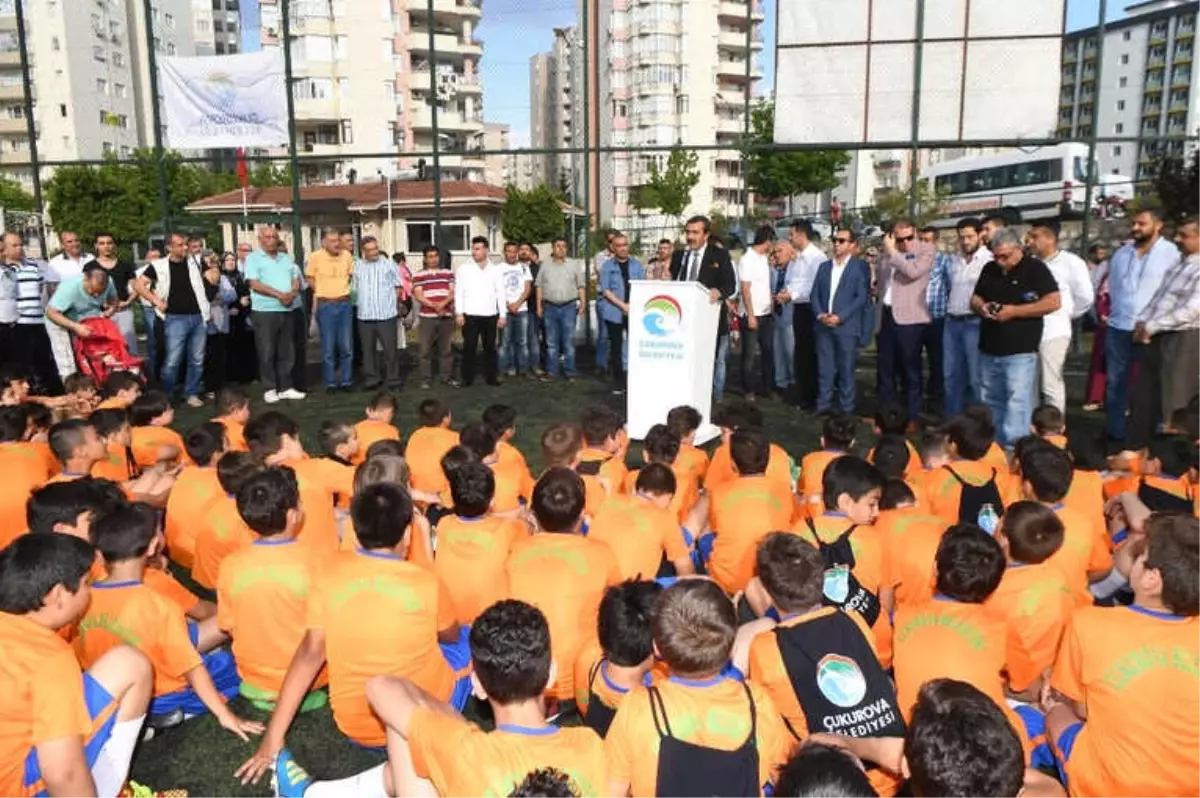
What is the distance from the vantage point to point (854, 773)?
1855 mm

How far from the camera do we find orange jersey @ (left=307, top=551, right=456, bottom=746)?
9.90 feet

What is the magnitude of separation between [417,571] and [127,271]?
8.39 meters

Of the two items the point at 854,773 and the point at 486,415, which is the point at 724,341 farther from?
the point at 854,773

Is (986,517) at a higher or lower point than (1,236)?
lower

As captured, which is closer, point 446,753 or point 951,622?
point 446,753

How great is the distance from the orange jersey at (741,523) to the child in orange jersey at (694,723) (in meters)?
1.86

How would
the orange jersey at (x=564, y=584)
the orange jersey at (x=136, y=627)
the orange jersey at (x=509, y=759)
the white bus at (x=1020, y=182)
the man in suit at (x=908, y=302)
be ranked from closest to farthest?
the orange jersey at (x=509, y=759) → the orange jersey at (x=136, y=627) → the orange jersey at (x=564, y=584) → the man in suit at (x=908, y=302) → the white bus at (x=1020, y=182)

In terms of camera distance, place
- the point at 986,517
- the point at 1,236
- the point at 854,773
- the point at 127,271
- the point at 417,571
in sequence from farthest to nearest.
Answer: the point at 127,271
the point at 1,236
the point at 986,517
the point at 417,571
the point at 854,773

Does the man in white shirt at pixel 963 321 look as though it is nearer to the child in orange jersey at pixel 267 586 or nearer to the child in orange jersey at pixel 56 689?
the child in orange jersey at pixel 267 586

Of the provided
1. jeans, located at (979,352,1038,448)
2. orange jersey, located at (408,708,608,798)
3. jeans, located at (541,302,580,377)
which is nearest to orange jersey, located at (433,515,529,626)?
orange jersey, located at (408,708,608,798)

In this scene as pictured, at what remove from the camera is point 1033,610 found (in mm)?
3260

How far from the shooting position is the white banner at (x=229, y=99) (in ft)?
36.9

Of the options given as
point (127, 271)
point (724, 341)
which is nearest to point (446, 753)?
point (724, 341)

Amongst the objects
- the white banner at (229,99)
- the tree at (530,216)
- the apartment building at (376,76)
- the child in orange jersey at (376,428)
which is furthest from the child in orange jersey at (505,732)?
the apartment building at (376,76)
